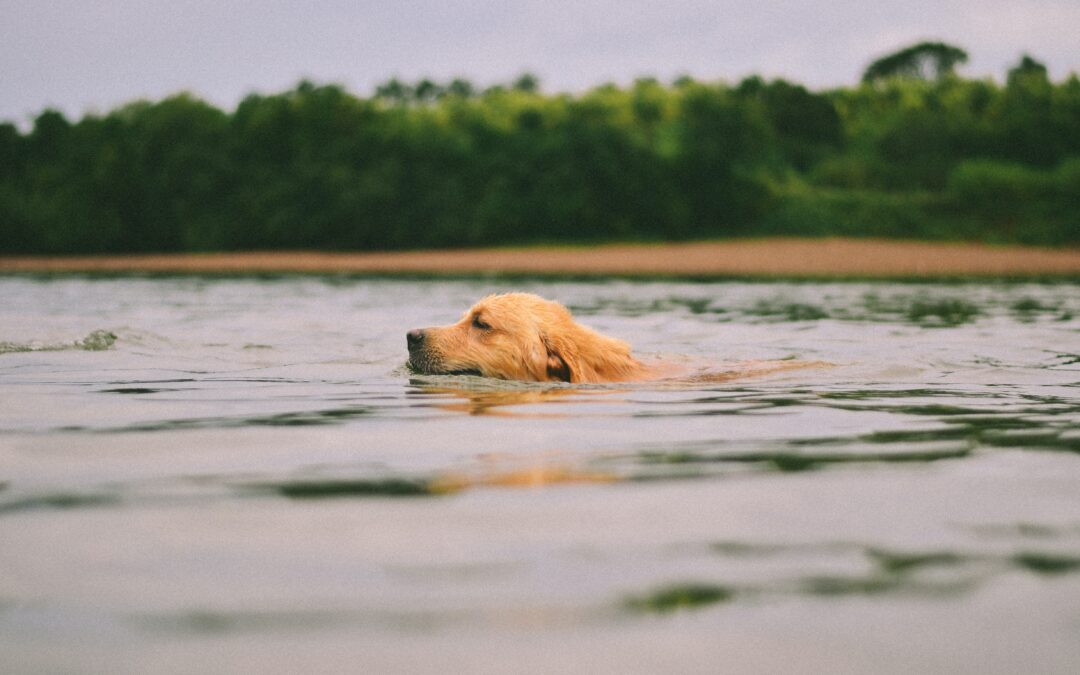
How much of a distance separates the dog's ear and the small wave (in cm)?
386

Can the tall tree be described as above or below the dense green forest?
above

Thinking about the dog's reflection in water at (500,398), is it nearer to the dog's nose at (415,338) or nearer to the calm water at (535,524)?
the calm water at (535,524)

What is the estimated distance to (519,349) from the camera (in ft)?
22.9

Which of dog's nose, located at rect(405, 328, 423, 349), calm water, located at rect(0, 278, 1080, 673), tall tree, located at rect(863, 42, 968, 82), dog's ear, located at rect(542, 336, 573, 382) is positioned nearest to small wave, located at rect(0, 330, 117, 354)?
calm water, located at rect(0, 278, 1080, 673)

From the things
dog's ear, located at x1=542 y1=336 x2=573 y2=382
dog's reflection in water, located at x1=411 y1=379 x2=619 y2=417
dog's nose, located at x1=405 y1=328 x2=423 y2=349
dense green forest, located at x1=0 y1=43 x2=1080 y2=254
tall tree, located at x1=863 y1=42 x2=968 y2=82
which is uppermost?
tall tree, located at x1=863 y1=42 x2=968 y2=82

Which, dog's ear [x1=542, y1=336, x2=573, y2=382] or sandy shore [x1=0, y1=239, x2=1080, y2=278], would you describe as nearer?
dog's ear [x1=542, y1=336, x2=573, y2=382]

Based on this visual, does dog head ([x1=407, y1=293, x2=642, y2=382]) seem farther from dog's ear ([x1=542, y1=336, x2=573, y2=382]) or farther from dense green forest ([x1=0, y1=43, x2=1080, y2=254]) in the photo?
dense green forest ([x1=0, y1=43, x2=1080, y2=254])

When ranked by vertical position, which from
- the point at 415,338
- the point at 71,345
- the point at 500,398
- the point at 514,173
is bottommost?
the point at 500,398

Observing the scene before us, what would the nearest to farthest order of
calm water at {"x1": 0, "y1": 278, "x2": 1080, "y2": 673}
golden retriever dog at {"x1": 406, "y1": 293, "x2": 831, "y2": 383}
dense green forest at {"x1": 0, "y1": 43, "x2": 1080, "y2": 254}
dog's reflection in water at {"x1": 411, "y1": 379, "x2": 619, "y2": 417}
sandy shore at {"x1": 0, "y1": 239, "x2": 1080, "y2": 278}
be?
1. calm water at {"x1": 0, "y1": 278, "x2": 1080, "y2": 673}
2. dog's reflection in water at {"x1": 411, "y1": 379, "x2": 619, "y2": 417}
3. golden retriever dog at {"x1": 406, "y1": 293, "x2": 831, "y2": 383}
4. sandy shore at {"x1": 0, "y1": 239, "x2": 1080, "y2": 278}
5. dense green forest at {"x1": 0, "y1": 43, "x2": 1080, "y2": 254}

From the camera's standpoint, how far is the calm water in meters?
2.25

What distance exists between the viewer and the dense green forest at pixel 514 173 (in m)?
43.6

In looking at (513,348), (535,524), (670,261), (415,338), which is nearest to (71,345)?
(415,338)

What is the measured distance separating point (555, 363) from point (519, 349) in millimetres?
240

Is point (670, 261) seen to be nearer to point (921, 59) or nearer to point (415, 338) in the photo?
point (415, 338)
